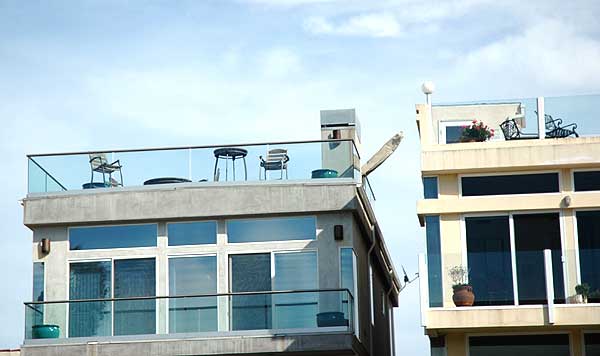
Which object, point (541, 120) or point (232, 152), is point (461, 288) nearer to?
point (541, 120)

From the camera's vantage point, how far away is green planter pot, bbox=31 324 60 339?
34.8m

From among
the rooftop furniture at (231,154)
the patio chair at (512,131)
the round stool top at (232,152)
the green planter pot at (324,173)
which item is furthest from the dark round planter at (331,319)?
the patio chair at (512,131)

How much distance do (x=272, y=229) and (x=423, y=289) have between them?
482cm

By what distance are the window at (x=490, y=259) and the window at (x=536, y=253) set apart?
0.26 m

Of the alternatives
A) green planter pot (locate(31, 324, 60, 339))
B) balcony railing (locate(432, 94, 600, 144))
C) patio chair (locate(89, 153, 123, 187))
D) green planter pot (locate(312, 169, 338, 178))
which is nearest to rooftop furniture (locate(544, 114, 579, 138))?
balcony railing (locate(432, 94, 600, 144))

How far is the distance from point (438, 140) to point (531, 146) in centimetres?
227

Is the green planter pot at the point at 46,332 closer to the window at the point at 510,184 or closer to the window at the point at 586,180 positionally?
the window at the point at 510,184

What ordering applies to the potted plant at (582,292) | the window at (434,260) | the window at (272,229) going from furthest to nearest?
the window at (272,229) < the window at (434,260) < the potted plant at (582,292)

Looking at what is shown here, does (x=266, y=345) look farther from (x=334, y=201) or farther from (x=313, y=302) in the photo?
(x=334, y=201)

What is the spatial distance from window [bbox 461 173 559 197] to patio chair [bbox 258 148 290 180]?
15.4ft

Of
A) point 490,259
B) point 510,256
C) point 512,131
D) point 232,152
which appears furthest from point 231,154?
point 510,256

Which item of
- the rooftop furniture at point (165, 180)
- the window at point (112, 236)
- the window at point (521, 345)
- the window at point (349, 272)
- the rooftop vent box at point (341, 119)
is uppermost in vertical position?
the rooftop vent box at point (341, 119)

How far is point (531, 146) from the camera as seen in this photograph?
3338 cm

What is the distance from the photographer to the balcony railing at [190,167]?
3578 cm
